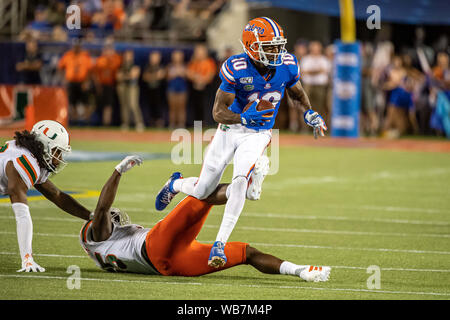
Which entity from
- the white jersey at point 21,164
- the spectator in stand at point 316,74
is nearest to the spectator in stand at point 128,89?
the spectator in stand at point 316,74

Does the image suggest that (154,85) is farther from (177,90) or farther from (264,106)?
(264,106)

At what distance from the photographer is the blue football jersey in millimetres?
7238

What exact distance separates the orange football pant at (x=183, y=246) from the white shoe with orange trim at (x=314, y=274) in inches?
18.1

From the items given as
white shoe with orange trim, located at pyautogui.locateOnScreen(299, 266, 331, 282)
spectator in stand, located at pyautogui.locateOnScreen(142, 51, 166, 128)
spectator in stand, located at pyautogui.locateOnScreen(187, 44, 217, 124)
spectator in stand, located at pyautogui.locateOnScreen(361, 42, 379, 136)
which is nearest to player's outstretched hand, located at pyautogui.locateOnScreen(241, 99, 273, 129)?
white shoe with orange trim, located at pyautogui.locateOnScreen(299, 266, 331, 282)

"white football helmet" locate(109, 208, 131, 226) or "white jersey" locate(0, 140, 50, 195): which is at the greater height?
"white jersey" locate(0, 140, 50, 195)

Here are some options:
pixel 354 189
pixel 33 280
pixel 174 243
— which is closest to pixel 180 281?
pixel 174 243

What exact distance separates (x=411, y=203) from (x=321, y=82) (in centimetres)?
1006

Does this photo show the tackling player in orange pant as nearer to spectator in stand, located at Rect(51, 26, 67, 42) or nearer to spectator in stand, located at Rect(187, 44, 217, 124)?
spectator in stand, located at Rect(187, 44, 217, 124)

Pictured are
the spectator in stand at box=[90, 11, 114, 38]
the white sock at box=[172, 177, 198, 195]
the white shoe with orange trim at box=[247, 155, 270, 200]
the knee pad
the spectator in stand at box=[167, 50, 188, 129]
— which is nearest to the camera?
the knee pad

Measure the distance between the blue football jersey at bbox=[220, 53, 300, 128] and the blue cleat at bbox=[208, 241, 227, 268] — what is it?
1.60m

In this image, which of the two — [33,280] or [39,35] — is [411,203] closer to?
[33,280]

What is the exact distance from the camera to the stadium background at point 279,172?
20.4 ft

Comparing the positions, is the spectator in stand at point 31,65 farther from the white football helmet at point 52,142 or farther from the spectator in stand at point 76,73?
the white football helmet at point 52,142

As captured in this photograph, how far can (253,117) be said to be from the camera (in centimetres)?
709
